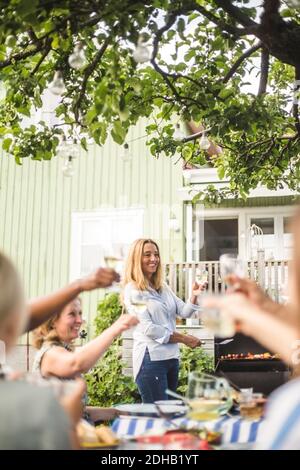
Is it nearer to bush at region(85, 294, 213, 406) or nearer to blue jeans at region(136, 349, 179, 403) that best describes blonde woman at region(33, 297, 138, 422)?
blue jeans at region(136, 349, 179, 403)

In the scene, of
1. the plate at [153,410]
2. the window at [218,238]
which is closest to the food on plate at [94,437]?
the plate at [153,410]

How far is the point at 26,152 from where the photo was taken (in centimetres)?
487

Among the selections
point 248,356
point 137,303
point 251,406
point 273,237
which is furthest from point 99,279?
point 273,237

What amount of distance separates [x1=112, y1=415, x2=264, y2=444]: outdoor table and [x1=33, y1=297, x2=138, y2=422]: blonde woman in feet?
0.96

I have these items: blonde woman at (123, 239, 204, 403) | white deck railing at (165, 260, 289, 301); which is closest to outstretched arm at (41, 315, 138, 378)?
blonde woman at (123, 239, 204, 403)

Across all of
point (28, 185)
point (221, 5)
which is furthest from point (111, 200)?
point (221, 5)

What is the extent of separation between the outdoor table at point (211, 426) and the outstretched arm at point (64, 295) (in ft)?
1.81

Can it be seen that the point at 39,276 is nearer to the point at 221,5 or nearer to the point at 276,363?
the point at 276,363

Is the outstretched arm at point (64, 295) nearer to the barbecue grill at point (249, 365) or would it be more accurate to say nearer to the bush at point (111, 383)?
the barbecue grill at point (249, 365)

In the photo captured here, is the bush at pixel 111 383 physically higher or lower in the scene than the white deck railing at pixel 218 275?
lower

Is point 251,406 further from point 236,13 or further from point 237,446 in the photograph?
point 236,13

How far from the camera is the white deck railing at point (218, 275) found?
9.45 meters
